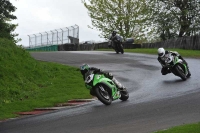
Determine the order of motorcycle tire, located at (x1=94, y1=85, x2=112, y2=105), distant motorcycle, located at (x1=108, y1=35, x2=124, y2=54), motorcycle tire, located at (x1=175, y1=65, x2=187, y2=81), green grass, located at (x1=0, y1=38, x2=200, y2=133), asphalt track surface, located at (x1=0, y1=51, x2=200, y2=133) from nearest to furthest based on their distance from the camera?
asphalt track surface, located at (x1=0, y1=51, x2=200, y2=133)
motorcycle tire, located at (x1=94, y1=85, x2=112, y2=105)
green grass, located at (x1=0, y1=38, x2=200, y2=133)
motorcycle tire, located at (x1=175, y1=65, x2=187, y2=81)
distant motorcycle, located at (x1=108, y1=35, x2=124, y2=54)

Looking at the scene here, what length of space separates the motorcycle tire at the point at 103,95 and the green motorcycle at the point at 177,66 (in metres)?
5.57

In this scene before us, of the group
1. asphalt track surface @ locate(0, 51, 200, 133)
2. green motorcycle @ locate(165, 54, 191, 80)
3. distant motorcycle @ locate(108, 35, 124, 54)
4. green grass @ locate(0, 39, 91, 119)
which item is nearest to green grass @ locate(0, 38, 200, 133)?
green grass @ locate(0, 39, 91, 119)

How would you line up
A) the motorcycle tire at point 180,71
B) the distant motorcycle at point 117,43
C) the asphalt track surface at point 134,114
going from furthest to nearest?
the distant motorcycle at point 117,43, the motorcycle tire at point 180,71, the asphalt track surface at point 134,114

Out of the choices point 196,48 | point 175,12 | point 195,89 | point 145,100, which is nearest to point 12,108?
point 145,100

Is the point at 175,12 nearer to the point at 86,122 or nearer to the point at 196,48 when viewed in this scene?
the point at 196,48

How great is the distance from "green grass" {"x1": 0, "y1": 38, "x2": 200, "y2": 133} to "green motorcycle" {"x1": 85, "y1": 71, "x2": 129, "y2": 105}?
199 cm

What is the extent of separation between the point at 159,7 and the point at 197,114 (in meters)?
53.1

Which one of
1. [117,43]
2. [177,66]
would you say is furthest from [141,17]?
[177,66]

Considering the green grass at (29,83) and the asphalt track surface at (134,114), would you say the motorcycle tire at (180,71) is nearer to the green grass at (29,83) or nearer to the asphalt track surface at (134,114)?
the asphalt track surface at (134,114)

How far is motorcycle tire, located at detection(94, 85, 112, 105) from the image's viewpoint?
1556 cm

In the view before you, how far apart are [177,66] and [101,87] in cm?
587

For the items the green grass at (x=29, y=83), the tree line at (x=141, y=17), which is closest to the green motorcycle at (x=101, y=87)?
the green grass at (x=29, y=83)

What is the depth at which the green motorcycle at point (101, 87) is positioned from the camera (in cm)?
1559

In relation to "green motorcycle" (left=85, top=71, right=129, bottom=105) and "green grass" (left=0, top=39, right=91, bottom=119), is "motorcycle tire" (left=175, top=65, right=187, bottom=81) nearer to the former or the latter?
"green grass" (left=0, top=39, right=91, bottom=119)
